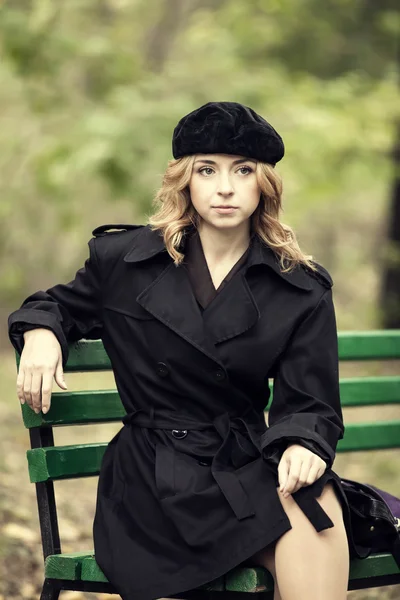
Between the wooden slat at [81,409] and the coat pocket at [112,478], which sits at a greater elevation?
the wooden slat at [81,409]

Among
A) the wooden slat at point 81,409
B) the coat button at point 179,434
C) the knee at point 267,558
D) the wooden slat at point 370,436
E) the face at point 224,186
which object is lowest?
the knee at point 267,558

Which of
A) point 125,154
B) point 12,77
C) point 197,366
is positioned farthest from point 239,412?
point 12,77

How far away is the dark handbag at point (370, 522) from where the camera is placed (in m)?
3.40

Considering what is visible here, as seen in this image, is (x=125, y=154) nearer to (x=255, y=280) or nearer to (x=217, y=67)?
(x=217, y=67)

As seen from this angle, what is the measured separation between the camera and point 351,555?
345 cm

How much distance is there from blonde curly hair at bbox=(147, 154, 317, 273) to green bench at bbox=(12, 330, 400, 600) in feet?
1.91

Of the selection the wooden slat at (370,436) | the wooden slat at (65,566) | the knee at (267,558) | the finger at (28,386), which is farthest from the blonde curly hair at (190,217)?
the wooden slat at (370,436)

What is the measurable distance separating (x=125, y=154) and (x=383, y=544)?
5.49 meters

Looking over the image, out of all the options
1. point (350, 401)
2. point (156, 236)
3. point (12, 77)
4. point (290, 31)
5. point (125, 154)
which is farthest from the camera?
point (290, 31)

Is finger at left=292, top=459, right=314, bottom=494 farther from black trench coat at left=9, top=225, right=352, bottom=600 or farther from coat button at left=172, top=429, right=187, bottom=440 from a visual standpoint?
coat button at left=172, top=429, right=187, bottom=440

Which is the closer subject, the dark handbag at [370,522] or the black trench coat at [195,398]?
the black trench coat at [195,398]

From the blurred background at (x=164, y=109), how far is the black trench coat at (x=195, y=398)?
3.39m

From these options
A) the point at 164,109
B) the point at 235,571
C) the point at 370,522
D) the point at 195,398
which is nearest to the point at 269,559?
the point at 235,571

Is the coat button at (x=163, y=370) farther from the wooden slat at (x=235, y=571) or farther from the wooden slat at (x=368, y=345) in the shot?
the wooden slat at (x=368, y=345)
